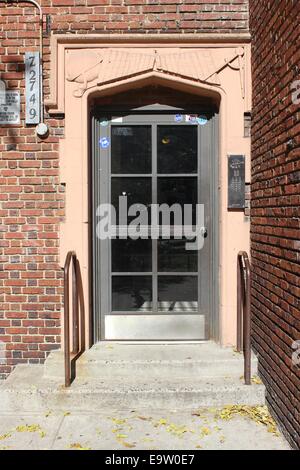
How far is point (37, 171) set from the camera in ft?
14.4

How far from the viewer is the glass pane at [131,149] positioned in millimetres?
4621

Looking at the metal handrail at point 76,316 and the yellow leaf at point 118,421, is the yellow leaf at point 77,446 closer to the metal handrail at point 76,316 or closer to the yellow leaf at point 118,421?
the yellow leaf at point 118,421

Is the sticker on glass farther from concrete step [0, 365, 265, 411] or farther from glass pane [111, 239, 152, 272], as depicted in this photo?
concrete step [0, 365, 265, 411]

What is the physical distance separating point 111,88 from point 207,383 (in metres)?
2.86

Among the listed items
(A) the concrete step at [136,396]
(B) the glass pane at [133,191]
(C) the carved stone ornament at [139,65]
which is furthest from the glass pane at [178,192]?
(A) the concrete step at [136,396]

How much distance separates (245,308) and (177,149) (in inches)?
69.8

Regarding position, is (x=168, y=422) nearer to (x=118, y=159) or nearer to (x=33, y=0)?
(x=118, y=159)

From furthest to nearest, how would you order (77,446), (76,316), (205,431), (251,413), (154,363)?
1. (76,316)
2. (154,363)
3. (251,413)
4. (205,431)
5. (77,446)

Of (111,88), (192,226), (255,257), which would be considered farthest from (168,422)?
(111,88)

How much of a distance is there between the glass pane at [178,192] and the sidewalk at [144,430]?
6.21 ft

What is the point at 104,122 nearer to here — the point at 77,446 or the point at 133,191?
the point at 133,191

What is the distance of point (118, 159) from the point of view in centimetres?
463

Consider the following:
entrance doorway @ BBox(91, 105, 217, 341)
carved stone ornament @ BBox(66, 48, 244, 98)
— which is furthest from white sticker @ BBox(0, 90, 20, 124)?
entrance doorway @ BBox(91, 105, 217, 341)

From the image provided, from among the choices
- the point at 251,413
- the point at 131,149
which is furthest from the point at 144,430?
the point at 131,149
